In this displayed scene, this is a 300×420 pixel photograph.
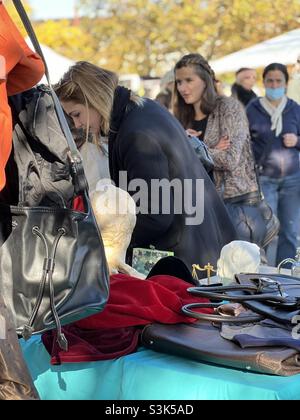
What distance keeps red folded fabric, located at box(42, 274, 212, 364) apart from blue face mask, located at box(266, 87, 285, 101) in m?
5.11

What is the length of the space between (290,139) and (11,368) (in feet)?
17.7

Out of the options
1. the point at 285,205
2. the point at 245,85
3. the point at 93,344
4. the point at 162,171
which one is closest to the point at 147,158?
the point at 162,171

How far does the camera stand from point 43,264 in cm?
227

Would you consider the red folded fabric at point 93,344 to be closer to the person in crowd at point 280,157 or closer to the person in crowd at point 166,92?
the person in crowd at point 280,157

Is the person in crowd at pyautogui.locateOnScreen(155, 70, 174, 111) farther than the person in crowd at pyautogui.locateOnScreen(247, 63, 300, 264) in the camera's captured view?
Yes

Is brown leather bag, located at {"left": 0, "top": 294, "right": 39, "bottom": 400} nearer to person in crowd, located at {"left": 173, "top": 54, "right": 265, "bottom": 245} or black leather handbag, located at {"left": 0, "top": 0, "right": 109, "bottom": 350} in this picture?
black leather handbag, located at {"left": 0, "top": 0, "right": 109, "bottom": 350}

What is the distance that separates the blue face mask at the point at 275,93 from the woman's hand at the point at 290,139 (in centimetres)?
51

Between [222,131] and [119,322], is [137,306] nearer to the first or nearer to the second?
[119,322]

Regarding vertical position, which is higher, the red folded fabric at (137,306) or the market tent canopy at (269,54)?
the market tent canopy at (269,54)

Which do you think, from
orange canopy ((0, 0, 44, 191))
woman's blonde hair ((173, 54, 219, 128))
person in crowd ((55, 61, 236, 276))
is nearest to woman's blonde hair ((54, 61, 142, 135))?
person in crowd ((55, 61, 236, 276))

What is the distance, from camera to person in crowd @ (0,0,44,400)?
2.09 metres

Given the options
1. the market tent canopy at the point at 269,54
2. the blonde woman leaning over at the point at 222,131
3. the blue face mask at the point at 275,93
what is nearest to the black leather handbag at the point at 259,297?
the blonde woman leaning over at the point at 222,131

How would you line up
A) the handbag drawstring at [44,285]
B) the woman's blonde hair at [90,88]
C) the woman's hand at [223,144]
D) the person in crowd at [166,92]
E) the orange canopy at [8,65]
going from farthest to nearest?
the person in crowd at [166,92]
the woman's hand at [223,144]
the woman's blonde hair at [90,88]
the handbag drawstring at [44,285]
the orange canopy at [8,65]

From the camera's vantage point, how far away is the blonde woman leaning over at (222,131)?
550 centimetres
